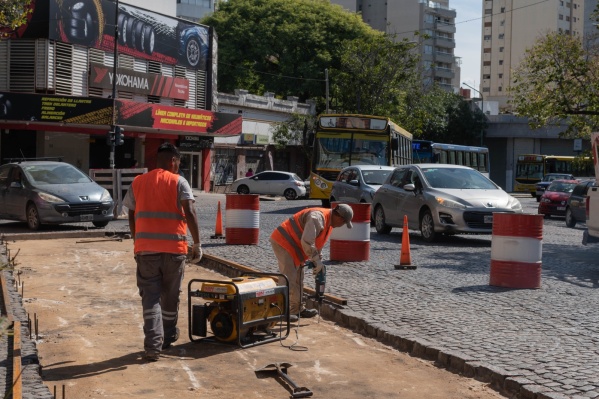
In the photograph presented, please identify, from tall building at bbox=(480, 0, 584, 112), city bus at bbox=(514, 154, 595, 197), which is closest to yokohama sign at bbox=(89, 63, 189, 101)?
city bus at bbox=(514, 154, 595, 197)

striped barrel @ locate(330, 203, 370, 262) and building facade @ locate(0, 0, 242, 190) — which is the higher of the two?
building facade @ locate(0, 0, 242, 190)

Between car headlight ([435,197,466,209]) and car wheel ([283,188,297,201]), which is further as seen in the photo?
car wheel ([283,188,297,201])

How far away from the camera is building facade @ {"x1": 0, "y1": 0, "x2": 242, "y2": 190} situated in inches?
1499

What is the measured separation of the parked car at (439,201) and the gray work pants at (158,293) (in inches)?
426

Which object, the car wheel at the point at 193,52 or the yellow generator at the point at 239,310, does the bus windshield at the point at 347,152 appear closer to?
the car wheel at the point at 193,52

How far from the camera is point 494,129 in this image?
8338cm

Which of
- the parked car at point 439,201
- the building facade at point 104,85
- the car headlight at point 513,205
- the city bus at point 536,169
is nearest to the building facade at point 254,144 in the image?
the building facade at point 104,85

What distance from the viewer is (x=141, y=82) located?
43219 millimetres

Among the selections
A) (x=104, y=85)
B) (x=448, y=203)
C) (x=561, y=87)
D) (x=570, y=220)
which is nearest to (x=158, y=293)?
(x=448, y=203)

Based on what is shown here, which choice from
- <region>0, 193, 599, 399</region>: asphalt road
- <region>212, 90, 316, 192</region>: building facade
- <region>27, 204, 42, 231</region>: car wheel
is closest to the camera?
<region>0, 193, 599, 399</region>: asphalt road

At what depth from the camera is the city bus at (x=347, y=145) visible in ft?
97.6

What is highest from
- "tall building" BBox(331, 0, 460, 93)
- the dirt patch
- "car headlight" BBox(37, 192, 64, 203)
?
"tall building" BBox(331, 0, 460, 93)

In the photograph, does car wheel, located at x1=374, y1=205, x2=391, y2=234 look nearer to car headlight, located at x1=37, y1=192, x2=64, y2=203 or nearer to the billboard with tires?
car headlight, located at x1=37, y1=192, x2=64, y2=203

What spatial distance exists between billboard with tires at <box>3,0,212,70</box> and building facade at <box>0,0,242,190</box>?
45mm
